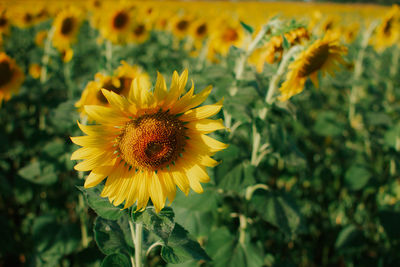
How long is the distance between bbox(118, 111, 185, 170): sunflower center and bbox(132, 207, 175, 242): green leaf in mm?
199

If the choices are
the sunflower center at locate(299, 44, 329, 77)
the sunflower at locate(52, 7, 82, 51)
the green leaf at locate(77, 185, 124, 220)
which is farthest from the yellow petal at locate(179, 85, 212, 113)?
the sunflower at locate(52, 7, 82, 51)

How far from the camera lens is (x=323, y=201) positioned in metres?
→ 3.18

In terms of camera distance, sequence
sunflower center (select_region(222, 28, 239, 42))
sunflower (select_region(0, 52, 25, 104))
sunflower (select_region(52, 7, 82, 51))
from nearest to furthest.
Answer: sunflower (select_region(0, 52, 25, 104)), sunflower (select_region(52, 7, 82, 51)), sunflower center (select_region(222, 28, 239, 42))

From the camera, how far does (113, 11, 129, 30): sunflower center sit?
432 centimetres

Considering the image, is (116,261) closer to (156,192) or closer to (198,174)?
(156,192)

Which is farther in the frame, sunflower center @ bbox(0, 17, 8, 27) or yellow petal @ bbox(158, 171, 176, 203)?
sunflower center @ bbox(0, 17, 8, 27)

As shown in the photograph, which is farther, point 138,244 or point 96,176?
point 138,244

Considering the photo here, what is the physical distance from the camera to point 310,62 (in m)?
1.62

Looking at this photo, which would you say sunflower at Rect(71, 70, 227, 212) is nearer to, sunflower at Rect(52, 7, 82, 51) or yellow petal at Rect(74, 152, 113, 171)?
yellow petal at Rect(74, 152, 113, 171)

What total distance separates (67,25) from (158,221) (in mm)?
4140

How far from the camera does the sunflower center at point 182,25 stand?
604cm

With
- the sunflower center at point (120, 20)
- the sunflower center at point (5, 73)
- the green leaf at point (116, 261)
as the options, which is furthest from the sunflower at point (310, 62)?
the sunflower center at point (120, 20)

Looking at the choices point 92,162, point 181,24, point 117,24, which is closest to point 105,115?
point 92,162

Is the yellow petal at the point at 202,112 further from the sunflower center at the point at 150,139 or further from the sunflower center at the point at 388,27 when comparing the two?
the sunflower center at the point at 388,27
